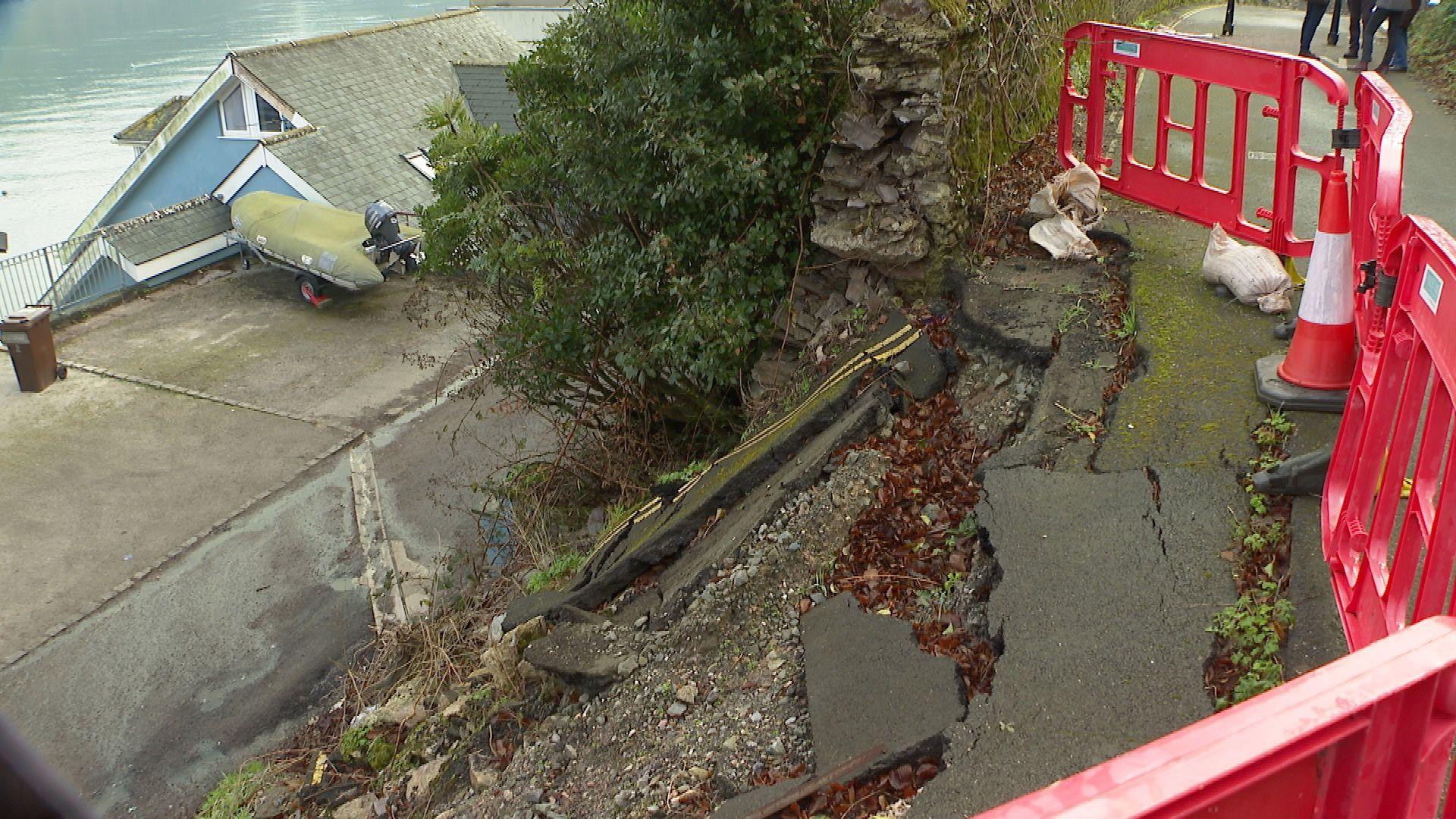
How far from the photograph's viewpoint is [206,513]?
13.1m

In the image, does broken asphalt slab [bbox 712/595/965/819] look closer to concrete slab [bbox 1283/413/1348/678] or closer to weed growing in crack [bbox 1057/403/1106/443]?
concrete slab [bbox 1283/413/1348/678]

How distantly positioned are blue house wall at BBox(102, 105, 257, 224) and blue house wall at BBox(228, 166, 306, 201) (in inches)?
25.4

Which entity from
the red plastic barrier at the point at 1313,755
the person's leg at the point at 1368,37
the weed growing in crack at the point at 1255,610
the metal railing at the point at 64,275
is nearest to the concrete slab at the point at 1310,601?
the weed growing in crack at the point at 1255,610

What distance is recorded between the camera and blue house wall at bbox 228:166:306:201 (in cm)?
2252

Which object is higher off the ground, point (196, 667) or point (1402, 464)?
point (1402, 464)

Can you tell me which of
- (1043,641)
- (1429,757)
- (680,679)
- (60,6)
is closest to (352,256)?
(680,679)

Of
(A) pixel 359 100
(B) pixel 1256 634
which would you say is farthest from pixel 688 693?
(A) pixel 359 100

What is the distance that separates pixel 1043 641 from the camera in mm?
4199

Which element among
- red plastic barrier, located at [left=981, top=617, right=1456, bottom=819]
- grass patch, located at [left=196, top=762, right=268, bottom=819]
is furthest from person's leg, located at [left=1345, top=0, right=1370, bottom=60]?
red plastic barrier, located at [left=981, top=617, right=1456, bottom=819]

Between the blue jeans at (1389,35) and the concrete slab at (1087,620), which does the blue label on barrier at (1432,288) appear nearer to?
the concrete slab at (1087,620)

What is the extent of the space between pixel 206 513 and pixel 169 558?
0.95 metres

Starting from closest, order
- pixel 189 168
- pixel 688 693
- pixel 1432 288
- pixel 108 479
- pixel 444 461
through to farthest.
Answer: pixel 1432 288, pixel 688 693, pixel 444 461, pixel 108 479, pixel 189 168

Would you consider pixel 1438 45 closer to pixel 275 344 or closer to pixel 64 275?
pixel 275 344

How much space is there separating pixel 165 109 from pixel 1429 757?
32886 millimetres
